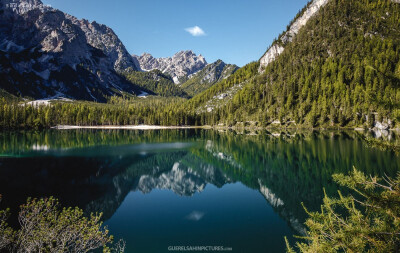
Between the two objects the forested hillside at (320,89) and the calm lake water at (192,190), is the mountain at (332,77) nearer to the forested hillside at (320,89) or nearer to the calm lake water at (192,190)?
the forested hillside at (320,89)

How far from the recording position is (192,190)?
34281mm

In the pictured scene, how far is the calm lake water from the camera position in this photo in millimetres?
19750

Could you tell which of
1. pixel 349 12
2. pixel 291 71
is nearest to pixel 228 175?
pixel 291 71

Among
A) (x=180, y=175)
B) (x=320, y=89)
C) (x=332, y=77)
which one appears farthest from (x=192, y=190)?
(x=332, y=77)

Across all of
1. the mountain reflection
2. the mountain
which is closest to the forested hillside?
the mountain

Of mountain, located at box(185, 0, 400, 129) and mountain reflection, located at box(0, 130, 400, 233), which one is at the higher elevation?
mountain, located at box(185, 0, 400, 129)

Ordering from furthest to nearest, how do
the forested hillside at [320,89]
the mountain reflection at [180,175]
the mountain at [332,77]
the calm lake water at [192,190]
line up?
the forested hillside at [320,89], the mountain at [332,77], the mountain reflection at [180,175], the calm lake water at [192,190]

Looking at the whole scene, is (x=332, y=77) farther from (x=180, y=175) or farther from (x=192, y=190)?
(x=192, y=190)

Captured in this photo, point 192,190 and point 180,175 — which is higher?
point 180,175

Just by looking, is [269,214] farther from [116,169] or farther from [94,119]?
[94,119]

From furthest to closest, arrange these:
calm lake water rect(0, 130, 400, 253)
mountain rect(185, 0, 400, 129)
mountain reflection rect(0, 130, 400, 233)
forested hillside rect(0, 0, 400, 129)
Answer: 1. forested hillside rect(0, 0, 400, 129)
2. mountain rect(185, 0, 400, 129)
3. mountain reflection rect(0, 130, 400, 233)
4. calm lake water rect(0, 130, 400, 253)

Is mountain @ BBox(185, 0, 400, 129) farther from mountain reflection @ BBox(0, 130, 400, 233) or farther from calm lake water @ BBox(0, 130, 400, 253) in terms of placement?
calm lake water @ BBox(0, 130, 400, 253)

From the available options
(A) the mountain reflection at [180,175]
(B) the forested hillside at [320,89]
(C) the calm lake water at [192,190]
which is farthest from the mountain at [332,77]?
(C) the calm lake water at [192,190]

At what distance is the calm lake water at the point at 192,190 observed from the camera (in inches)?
778
